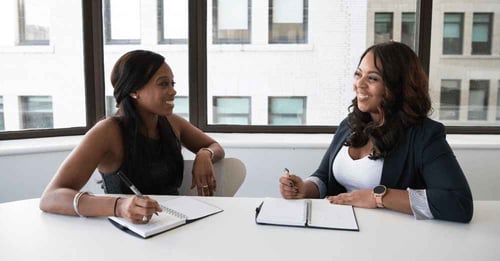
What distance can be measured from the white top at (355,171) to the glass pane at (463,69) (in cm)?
171

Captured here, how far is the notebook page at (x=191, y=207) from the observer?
4.44 feet

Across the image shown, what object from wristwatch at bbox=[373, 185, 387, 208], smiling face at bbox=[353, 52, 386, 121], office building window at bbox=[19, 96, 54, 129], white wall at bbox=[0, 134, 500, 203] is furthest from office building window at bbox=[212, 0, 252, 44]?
wristwatch at bbox=[373, 185, 387, 208]

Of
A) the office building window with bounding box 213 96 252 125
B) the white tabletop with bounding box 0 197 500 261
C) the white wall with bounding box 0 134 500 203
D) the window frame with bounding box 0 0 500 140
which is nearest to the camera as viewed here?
the white tabletop with bounding box 0 197 500 261

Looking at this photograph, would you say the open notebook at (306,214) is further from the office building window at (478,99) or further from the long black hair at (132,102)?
the office building window at (478,99)

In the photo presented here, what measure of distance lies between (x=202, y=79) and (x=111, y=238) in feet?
6.60

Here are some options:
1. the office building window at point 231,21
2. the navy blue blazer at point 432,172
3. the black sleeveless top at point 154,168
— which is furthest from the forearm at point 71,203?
the office building window at point 231,21

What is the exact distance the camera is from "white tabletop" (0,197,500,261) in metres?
1.06

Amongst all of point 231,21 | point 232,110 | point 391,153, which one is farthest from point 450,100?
point 391,153

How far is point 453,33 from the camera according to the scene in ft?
9.93

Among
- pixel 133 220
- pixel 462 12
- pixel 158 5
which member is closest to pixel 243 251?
pixel 133 220

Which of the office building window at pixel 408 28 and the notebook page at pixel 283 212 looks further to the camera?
the office building window at pixel 408 28

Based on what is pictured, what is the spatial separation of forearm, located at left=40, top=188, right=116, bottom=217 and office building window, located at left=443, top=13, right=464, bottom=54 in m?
2.69

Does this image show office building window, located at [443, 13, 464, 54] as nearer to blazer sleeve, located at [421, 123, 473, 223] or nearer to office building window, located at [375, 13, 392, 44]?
office building window, located at [375, 13, 392, 44]

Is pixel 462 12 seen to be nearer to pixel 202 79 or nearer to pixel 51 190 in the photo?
pixel 202 79
